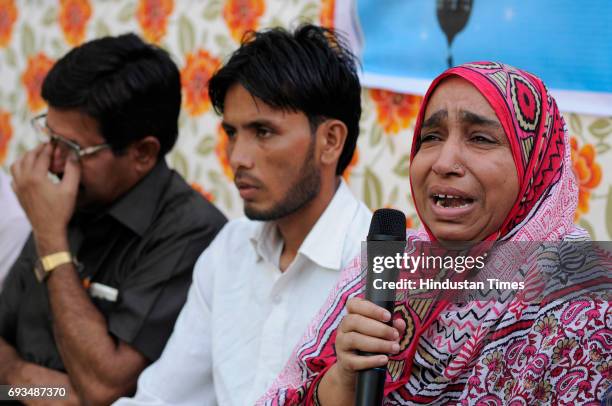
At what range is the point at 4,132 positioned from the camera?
3883 millimetres

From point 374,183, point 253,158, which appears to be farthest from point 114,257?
point 374,183

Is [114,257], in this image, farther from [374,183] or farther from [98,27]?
[98,27]

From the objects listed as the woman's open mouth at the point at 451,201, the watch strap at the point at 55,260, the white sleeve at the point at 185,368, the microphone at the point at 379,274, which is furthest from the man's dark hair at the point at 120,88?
the microphone at the point at 379,274

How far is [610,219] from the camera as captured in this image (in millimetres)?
2164

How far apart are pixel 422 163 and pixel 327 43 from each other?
81cm

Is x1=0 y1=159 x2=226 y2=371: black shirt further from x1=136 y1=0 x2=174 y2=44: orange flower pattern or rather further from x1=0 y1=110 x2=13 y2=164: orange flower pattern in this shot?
x1=0 y1=110 x2=13 y2=164: orange flower pattern

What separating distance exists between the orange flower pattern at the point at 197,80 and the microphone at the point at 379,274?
1.97 meters

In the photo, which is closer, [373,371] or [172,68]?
[373,371]

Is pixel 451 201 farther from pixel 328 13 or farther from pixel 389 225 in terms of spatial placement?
pixel 328 13

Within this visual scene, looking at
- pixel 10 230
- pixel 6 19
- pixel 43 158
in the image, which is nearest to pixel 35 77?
pixel 6 19

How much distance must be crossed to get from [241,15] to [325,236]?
128 cm

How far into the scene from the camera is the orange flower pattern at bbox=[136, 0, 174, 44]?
10.7 feet

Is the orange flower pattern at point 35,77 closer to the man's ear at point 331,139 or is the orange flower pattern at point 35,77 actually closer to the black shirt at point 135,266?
the black shirt at point 135,266

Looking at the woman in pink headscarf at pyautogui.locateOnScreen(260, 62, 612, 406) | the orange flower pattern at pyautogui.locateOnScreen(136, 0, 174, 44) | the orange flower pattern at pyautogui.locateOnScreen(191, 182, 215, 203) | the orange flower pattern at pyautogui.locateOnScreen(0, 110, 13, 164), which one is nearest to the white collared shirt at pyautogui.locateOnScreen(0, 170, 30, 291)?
the orange flower pattern at pyautogui.locateOnScreen(191, 182, 215, 203)
